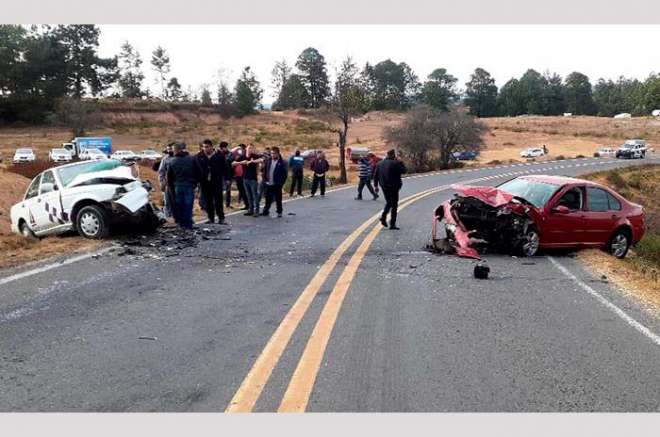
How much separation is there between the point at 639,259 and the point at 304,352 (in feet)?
32.8

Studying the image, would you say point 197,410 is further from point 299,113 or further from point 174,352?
point 299,113

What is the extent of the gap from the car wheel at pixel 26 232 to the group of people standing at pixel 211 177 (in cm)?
266

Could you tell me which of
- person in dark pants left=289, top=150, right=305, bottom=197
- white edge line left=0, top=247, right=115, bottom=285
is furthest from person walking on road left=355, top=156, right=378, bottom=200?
white edge line left=0, top=247, right=115, bottom=285

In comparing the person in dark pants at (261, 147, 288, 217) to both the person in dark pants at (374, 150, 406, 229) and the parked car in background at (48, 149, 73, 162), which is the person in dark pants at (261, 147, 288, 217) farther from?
the parked car in background at (48, 149, 73, 162)

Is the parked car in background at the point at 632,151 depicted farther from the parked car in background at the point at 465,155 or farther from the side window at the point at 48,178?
the side window at the point at 48,178

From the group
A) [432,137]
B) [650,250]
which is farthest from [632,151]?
[650,250]

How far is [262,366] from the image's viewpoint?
4.62m

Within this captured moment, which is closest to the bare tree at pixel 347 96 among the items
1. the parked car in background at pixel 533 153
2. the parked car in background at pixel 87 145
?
the parked car in background at pixel 87 145

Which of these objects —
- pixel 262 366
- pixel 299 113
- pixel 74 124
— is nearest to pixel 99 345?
pixel 262 366

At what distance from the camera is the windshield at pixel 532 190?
10352 mm

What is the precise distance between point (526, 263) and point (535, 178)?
8.48 feet

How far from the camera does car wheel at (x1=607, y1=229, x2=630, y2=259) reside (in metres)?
10.9

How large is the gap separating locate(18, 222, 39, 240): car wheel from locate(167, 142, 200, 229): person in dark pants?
268cm

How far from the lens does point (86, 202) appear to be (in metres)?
10.5
